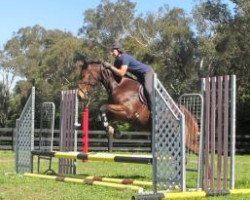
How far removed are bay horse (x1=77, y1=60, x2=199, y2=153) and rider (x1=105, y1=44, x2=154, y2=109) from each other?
26cm

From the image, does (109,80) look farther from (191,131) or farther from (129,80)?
(191,131)

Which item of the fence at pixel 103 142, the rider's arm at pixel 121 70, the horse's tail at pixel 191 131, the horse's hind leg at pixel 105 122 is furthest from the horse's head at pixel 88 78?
the fence at pixel 103 142

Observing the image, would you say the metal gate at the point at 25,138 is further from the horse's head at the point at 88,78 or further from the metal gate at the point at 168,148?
the metal gate at the point at 168,148

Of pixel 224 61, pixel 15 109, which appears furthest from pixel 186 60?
pixel 15 109

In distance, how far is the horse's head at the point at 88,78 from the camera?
34.4ft

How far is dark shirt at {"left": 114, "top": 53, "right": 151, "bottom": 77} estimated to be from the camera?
395 inches

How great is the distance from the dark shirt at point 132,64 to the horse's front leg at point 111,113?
71cm

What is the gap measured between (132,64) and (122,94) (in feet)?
2.15

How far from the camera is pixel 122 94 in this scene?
10.5 metres

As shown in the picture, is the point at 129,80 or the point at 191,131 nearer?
the point at 191,131

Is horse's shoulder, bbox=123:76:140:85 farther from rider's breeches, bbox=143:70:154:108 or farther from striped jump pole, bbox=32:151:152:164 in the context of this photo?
striped jump pole, bbox=32:151:152:164

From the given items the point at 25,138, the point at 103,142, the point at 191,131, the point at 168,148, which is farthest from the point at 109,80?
the point at 103,142

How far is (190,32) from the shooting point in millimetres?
41375

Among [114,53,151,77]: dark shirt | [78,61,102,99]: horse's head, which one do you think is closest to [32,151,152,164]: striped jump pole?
[78,61,102,99]: horse's head
